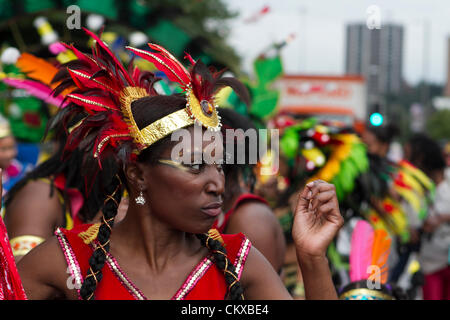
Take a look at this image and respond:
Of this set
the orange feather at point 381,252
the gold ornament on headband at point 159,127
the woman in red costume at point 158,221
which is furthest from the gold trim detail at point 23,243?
the orange feather at point 381,252

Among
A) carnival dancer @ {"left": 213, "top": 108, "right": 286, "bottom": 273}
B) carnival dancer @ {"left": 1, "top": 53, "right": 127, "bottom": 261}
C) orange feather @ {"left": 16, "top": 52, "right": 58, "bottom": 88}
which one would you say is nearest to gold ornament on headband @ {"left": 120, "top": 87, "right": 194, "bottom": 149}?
carnival dancer @ {"left": 213, "top": 108, "right": 286, "bottom": 273}

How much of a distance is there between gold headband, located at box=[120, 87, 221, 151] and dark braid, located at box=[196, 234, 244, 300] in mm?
410

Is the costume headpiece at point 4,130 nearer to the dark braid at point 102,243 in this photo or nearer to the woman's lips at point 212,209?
the dark braid at point 102,243

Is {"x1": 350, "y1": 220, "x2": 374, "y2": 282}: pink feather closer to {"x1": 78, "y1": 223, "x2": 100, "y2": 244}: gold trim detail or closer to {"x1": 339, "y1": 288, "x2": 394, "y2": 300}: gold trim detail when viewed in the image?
{"x1": 339, "y1": 288, "x2": 394, "y2": 300}: gold trim detail

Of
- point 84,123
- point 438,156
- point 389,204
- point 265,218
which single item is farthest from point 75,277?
point 438,156

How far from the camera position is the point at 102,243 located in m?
2.23

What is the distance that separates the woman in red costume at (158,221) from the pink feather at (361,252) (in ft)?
2.83

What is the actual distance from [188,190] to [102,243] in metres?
0.39

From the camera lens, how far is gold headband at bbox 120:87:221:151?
2.17m

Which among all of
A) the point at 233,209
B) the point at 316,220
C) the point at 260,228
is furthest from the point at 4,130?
the point at 316,220

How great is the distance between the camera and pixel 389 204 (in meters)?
6.05

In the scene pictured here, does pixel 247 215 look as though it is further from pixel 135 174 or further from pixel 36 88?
pixel 36 88

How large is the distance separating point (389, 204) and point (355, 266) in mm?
3187
